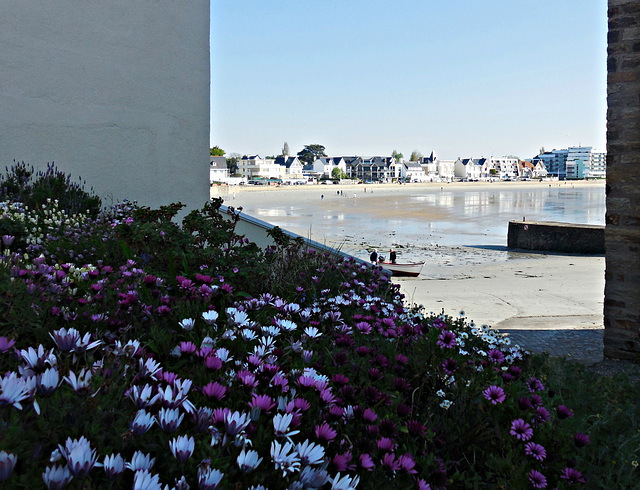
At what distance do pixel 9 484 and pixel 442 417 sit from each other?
1.75m

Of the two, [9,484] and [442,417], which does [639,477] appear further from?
[9,484]

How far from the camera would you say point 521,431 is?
2.25m

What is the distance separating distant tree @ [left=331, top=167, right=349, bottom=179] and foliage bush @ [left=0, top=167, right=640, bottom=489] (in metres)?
159

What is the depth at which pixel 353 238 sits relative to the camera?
1277 inches

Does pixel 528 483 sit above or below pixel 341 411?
below

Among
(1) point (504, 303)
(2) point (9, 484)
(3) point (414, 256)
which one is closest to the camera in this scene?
(2) point (9, 484)

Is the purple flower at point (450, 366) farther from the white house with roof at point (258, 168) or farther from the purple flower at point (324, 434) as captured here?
the white house with roof at point (258, 168)

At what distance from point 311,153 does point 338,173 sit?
18.0m

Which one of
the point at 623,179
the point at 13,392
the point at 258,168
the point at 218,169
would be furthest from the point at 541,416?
the point at 258,168

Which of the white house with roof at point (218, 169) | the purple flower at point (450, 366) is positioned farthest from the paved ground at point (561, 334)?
the white house with roof at point (218, 169)

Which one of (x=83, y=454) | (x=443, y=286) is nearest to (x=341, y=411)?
(x=83, y=454)

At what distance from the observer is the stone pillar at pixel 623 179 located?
5984 mm

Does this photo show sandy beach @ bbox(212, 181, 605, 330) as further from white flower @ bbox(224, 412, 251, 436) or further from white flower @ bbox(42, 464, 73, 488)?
white flower @ bbox(42, 464, 73, 488)

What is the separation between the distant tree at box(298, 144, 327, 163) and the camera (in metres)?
177
